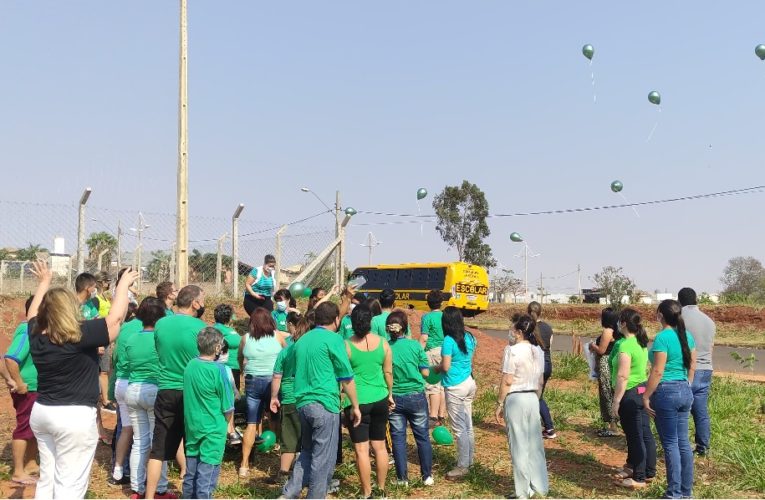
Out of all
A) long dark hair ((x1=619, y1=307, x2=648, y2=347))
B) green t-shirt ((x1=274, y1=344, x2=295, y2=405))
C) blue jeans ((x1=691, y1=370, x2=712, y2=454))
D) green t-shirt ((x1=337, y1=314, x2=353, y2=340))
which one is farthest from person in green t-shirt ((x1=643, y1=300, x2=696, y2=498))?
green t-shirt ((x1=337, y1=314, x2=353, y2=340))

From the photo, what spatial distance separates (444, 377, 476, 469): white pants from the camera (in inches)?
290

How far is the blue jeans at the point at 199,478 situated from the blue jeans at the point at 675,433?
12.5 ft

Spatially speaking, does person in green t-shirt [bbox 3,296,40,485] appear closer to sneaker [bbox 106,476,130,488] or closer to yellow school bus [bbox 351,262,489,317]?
sneaker [bbox 106,476,130,488]

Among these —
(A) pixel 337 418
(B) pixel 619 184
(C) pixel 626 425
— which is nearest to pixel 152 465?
(A) pixel 337 418

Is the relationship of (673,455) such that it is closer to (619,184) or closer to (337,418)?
(337,418)

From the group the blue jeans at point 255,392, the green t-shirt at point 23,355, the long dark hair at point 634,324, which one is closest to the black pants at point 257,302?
the blue jeans at point 255,392

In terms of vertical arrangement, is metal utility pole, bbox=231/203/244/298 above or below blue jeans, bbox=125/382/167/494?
above

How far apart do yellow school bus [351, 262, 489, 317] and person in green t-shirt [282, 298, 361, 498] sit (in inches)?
966

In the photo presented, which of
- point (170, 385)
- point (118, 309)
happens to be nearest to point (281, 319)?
point (170, 385)

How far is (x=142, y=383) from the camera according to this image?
632 centimetres

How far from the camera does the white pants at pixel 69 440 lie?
431 cm

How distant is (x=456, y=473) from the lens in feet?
24.0

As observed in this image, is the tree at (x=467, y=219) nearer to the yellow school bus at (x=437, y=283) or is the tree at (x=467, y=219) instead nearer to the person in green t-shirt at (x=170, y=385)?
the yellow school bus at (x=437, y=283)

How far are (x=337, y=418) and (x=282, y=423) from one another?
90cm
